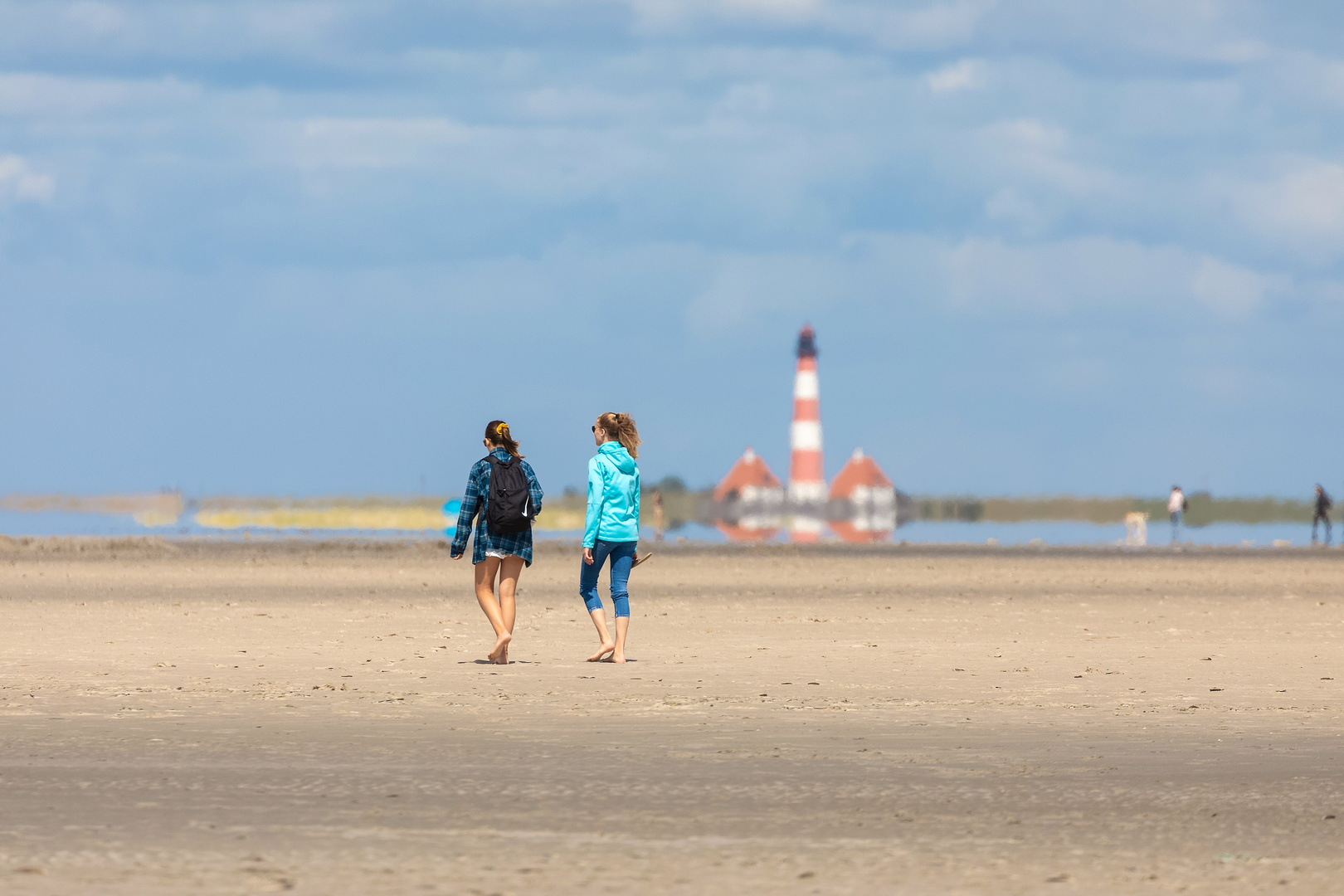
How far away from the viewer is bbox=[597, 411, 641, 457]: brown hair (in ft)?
46.8

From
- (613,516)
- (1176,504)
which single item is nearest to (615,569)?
(613,516)

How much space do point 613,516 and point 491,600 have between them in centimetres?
115

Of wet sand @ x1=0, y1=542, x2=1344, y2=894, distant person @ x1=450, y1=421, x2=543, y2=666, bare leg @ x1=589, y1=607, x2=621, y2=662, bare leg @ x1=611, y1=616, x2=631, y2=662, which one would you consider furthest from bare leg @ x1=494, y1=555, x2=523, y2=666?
bare leg @ x1=611, y1=616, x2=631, y2=662

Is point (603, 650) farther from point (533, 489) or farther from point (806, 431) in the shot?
point (806, 431)

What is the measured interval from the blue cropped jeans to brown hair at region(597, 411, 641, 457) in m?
0.70

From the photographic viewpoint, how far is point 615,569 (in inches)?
564

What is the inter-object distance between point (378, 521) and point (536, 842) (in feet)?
227

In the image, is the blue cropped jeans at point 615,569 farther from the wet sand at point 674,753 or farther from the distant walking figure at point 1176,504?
the distant walking figure at point 1176,504

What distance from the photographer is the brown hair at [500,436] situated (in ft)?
47.1

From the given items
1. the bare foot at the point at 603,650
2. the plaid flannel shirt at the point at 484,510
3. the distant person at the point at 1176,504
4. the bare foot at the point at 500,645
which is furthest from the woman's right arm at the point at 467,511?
the distant person at the point at 1176,504

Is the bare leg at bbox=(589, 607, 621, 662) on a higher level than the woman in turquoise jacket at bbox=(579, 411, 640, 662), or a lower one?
lower

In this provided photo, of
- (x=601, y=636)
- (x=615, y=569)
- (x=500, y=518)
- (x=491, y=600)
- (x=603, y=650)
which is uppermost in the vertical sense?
(x=500, y=518)

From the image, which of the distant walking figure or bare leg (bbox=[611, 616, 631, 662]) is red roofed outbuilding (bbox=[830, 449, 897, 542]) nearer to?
the distant walking figure

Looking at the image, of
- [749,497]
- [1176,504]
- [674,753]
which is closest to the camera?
[674,753]
